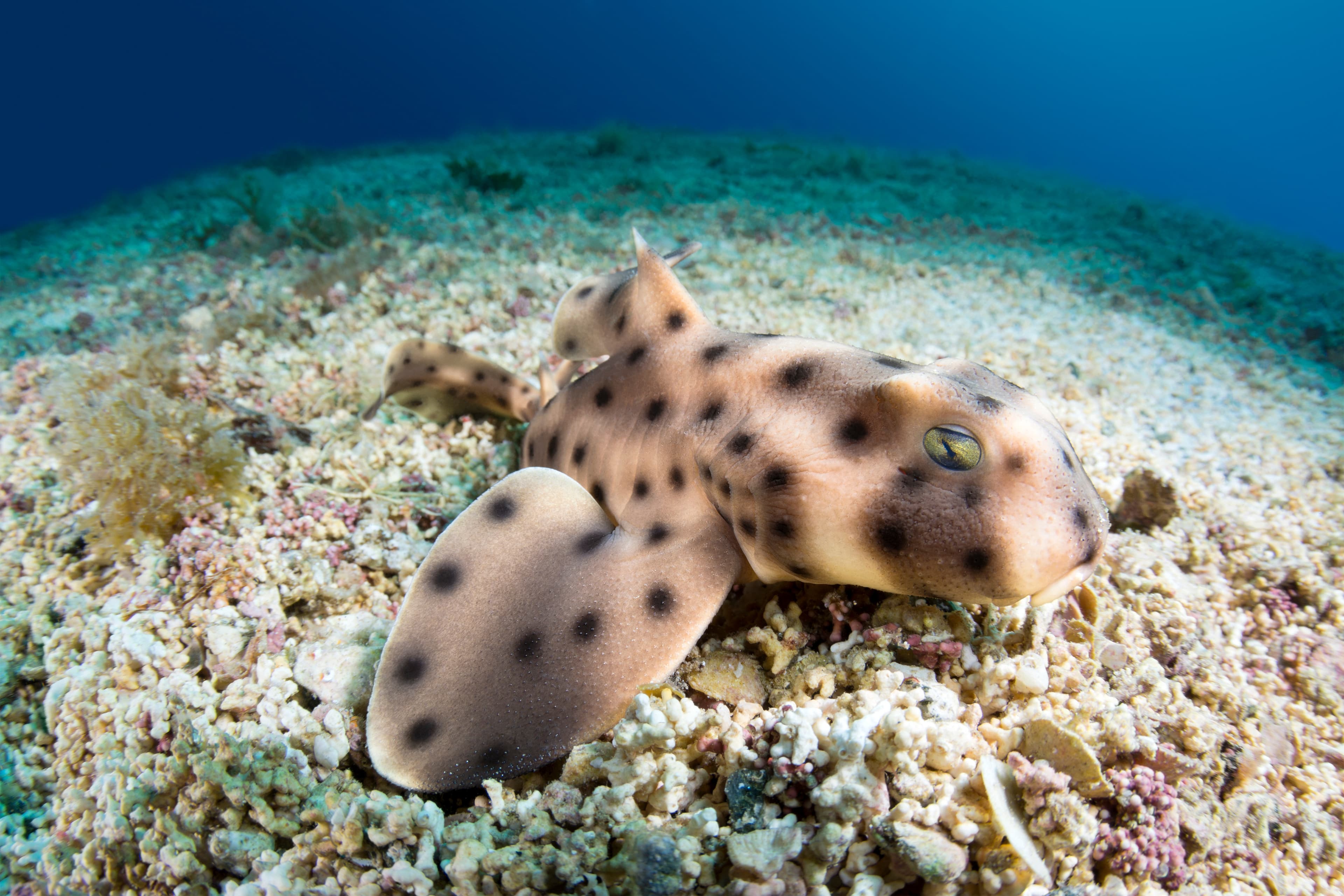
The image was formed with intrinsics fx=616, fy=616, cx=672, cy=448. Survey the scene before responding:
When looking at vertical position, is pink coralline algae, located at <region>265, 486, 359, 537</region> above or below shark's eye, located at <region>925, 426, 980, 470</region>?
below

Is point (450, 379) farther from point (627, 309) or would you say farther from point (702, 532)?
point (702, 532)

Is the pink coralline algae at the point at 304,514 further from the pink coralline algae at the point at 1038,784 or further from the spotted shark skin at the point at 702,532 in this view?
the pink coralline algae at the point at 1038,784

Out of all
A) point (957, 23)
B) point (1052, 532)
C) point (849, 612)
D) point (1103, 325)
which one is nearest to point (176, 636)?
point (849, 612)

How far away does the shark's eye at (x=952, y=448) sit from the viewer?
179cm

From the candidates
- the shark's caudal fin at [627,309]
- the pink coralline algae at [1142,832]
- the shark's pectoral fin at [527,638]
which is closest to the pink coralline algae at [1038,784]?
the pink coralline algae at [1142,832]

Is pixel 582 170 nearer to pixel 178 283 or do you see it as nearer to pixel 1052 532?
pixel 178 283

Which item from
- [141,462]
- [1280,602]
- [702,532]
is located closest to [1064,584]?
[702,532]

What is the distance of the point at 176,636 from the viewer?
254 cm

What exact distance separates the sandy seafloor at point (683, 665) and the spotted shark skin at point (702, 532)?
0.22 meters

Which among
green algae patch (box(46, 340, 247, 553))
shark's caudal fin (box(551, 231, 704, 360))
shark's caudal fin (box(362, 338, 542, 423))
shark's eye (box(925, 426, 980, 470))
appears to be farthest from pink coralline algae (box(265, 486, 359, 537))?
shark's eye (box(925, 426, 980, 470))

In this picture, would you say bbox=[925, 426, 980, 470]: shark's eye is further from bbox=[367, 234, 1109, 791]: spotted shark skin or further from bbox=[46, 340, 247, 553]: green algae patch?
bbox=[46, 340, 247, 553]: green algae patch

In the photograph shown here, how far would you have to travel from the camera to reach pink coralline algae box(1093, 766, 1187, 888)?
1.62 meters

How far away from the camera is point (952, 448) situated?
5.90 feet

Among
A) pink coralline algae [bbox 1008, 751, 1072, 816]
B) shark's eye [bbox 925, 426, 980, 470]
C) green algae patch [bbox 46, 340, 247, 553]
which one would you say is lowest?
green algae patch [bbox 46, 340, 247, 553]
